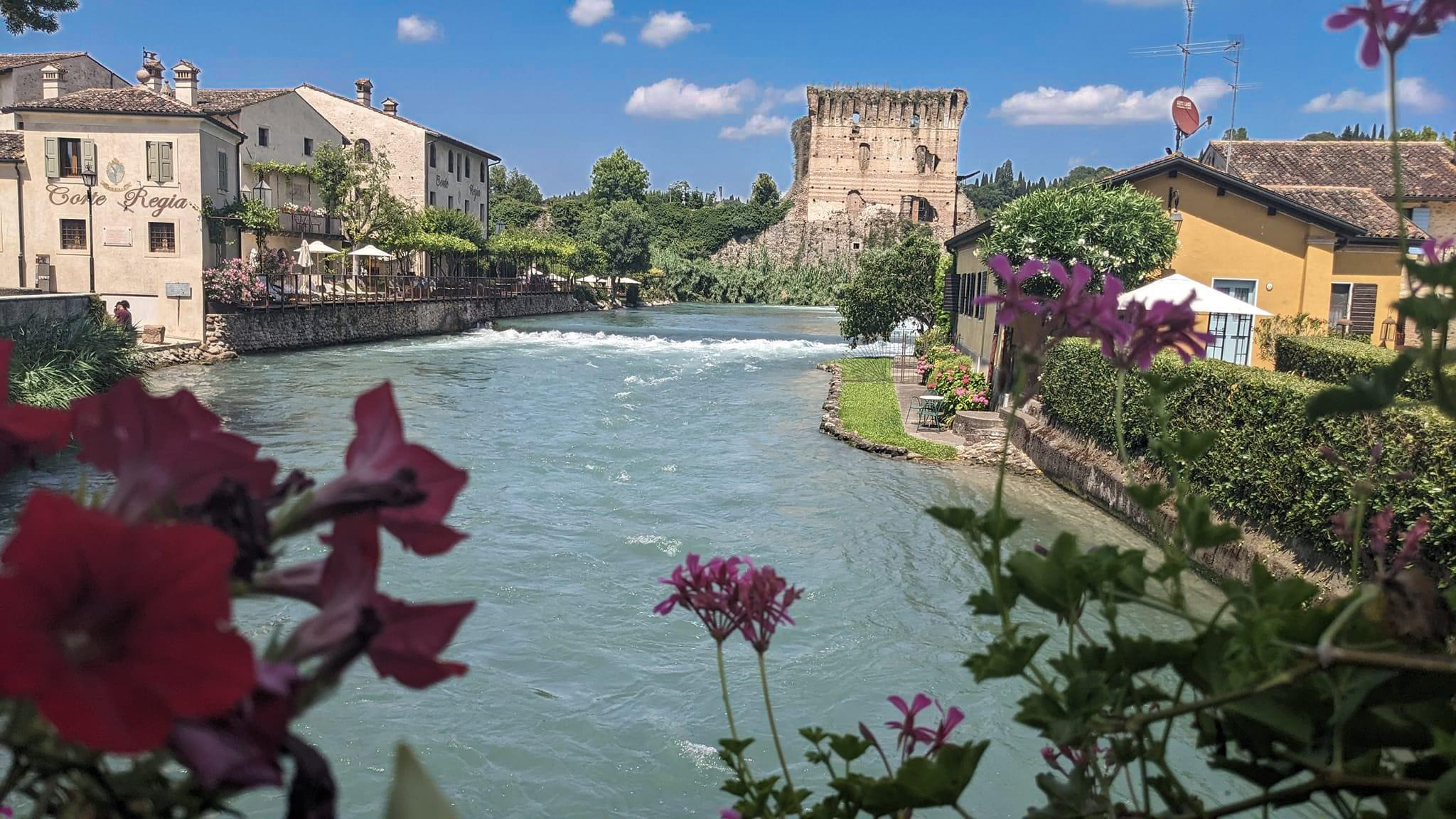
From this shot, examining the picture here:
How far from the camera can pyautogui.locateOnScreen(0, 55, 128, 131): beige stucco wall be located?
117ft

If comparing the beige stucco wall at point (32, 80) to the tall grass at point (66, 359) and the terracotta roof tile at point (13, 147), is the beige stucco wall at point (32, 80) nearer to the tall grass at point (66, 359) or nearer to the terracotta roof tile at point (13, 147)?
the terracotta roof tile at point (13, 147)

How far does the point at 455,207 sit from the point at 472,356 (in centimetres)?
2420

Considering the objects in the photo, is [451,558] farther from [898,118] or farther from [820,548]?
[898,118]

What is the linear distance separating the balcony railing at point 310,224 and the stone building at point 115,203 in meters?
7.91

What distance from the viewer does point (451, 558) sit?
1051 centimetres

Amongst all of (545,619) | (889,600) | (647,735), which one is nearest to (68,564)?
(647,735)

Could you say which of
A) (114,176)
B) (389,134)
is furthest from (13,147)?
(389,134)

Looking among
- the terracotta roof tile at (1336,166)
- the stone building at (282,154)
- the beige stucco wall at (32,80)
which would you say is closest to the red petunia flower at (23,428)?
the terracotta roof tile at (1336,166)

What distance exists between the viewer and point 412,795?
51 cm

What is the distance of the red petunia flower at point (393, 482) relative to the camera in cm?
75

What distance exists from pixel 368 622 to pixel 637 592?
940cm

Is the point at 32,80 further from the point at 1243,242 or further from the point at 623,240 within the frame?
the point at 1243,242

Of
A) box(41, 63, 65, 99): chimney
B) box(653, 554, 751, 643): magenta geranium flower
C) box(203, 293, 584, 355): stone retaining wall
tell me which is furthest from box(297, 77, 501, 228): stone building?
box(653, 554, 751, 643): magenta geranium flower

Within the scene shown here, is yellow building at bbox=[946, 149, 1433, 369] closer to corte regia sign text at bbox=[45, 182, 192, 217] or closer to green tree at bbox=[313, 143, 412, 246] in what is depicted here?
corte regia sign text at bbox=[45, 182, 192, 217]
